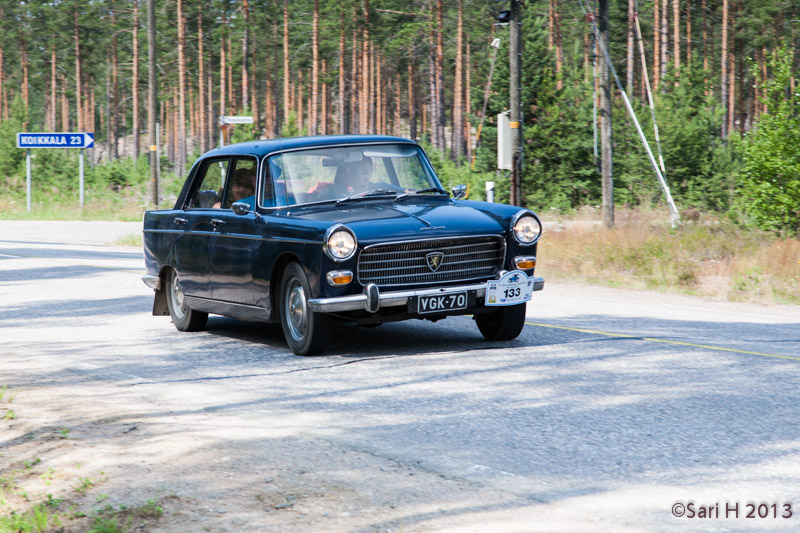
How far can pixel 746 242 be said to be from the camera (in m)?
18.7

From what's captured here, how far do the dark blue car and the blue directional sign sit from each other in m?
28.0

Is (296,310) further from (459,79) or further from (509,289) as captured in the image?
(459,79)

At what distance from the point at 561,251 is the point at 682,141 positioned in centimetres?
1496

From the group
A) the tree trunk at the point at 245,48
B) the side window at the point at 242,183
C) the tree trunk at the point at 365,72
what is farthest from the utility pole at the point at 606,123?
the tree trunk at the point at 245,48

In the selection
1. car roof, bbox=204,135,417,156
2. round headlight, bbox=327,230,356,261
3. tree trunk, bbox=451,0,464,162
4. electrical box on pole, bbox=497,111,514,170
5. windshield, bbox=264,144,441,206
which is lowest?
round headlight, bbox=327,230,356,261

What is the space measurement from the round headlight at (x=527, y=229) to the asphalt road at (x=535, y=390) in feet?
3.12

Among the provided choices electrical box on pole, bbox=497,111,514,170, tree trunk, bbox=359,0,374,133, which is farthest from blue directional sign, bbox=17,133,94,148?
tree trunk, bbox=359,0,374,133

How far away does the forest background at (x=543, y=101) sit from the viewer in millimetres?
18922

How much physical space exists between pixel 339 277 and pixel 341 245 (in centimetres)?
25

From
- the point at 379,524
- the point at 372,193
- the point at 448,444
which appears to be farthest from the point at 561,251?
the point at 379,524

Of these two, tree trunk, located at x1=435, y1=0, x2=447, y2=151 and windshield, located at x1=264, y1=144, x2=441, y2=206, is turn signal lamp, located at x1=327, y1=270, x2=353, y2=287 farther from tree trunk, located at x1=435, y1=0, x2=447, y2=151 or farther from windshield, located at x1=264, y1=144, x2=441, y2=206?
tree trunk, located at x1=435, y1=0, x2=447, y2=151

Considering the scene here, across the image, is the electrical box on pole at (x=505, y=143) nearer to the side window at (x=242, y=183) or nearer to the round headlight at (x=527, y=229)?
the side window at (x=242, y=183)

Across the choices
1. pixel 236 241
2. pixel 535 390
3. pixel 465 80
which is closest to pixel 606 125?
pixel 236 241

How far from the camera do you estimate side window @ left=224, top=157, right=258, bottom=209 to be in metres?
8.94
